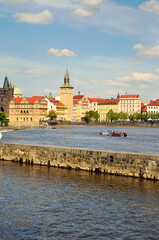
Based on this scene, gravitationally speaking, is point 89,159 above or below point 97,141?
above

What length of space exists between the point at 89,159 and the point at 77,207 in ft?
35.7

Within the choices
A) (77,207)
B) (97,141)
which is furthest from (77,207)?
(97,141)

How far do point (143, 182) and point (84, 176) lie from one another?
4800 millimetres

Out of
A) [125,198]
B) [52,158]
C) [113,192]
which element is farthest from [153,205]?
[52,158]

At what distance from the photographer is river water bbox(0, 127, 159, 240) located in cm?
1622

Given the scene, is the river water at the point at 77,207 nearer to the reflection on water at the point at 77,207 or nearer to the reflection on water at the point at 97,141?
the reflection on water at the point at 77,207

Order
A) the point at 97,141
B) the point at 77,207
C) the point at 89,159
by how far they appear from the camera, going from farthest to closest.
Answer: the point at 97,141 → the point at 89,159 → the point at 77,207

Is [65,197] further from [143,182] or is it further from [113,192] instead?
[143,182]

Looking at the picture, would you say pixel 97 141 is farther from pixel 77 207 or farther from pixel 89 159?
pixel 77 207

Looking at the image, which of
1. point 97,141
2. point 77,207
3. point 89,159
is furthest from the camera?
point 97,141

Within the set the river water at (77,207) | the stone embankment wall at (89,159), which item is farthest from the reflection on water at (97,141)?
the river water at (77,207)

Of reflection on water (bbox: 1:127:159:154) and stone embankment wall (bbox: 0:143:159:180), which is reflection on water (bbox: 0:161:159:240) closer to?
stone embankment wall (bbox: 0:143:159:180)

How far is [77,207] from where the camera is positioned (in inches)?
784

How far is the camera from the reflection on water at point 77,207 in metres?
16.3
